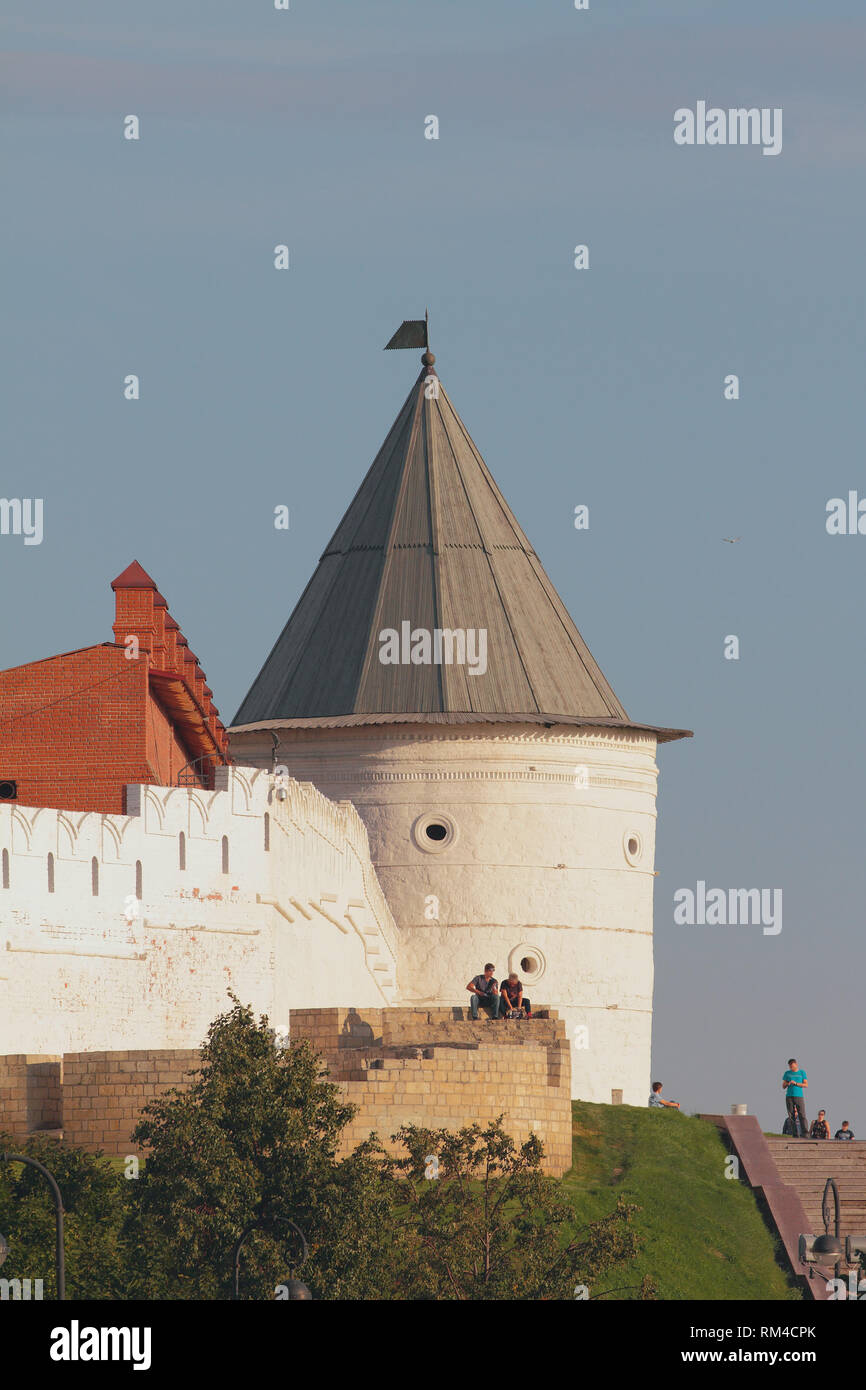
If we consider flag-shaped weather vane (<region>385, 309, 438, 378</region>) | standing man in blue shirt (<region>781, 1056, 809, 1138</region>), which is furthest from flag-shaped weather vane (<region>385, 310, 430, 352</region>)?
standing man in blue shirt (<region>781, 1056, 809, 1138</region>)

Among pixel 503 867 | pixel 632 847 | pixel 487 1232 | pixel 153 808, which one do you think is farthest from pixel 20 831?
pixel 632 847

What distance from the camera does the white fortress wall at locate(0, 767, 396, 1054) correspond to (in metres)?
30.3

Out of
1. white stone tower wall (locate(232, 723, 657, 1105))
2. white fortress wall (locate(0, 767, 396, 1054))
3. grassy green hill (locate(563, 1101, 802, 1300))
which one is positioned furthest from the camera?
white stone tower wall (locate(232, 723, 657, 1105))

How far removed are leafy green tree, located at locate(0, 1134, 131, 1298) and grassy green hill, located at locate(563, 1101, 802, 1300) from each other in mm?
5351

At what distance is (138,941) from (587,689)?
15.4 meters

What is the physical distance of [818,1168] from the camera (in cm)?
3662

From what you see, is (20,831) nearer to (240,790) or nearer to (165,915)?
(165,915)

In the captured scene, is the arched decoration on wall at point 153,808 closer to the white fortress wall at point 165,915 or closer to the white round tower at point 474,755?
the white fortress wall at point 165,915

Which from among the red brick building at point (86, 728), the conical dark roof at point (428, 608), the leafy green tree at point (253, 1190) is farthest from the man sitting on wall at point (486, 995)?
the leafy green tree at point (253, 1190)

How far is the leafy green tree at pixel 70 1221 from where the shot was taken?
77.7 feet

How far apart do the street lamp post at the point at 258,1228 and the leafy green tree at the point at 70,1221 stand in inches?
44.5

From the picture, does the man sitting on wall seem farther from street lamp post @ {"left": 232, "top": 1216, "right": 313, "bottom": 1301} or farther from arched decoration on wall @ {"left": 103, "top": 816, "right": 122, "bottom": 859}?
street lamp post @ {"left": 232, "top": 1216, "right": 313, "bottom": 1301}

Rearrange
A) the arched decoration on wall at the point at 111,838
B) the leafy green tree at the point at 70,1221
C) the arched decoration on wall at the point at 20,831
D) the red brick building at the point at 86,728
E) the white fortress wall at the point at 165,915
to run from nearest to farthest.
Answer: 1. the leafy green tree at the point at 70,1221
2. the arched decoration on wall at the point at 20,831
3. the white fortress wall at the point at 165,915
4. the arched decoration on wall at the point at 111,838
5. the red brick building at the point at 86,728
